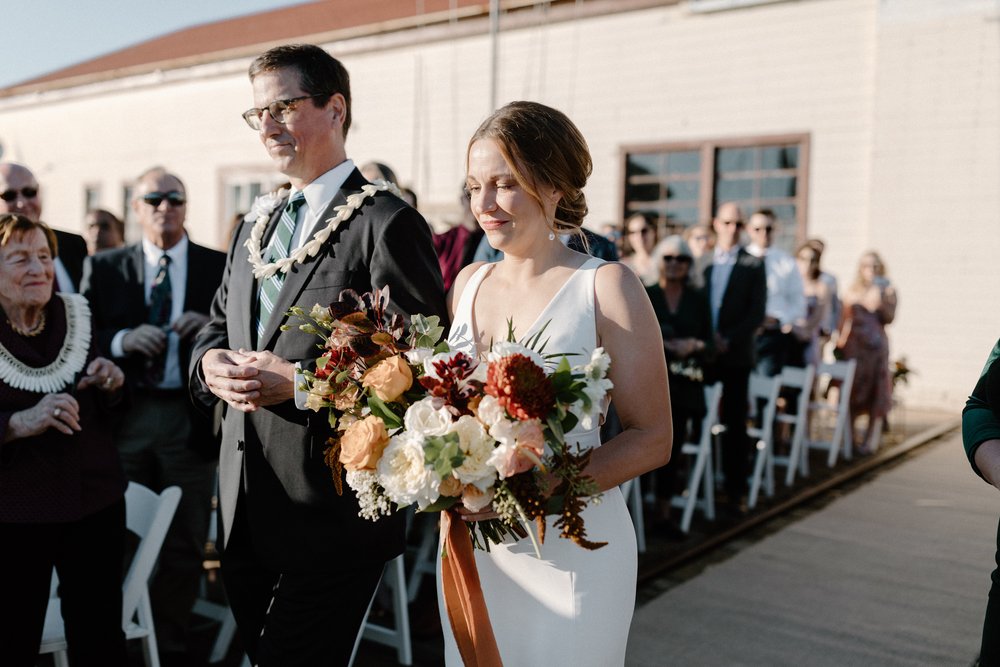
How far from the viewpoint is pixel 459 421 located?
67.4 inches

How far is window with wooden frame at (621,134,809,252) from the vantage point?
41.7 ft

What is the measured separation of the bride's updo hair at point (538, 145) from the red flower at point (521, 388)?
1.74ft

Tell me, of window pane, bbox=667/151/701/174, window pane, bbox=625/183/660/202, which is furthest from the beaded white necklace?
window pane, bbox=625/183/660/202

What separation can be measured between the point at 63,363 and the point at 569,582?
200cm

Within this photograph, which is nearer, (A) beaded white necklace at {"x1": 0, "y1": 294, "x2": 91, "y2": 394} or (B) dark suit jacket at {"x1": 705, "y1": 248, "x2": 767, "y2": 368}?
(A) beaded white necklace at {"x1": 0, "y1": 294, "x2": 91, "y2": 394}

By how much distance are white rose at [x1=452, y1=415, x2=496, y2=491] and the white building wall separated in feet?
38.3

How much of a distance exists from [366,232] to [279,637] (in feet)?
3.75

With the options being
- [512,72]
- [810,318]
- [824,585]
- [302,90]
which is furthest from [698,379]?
[512,72]

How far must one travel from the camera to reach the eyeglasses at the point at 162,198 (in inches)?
168

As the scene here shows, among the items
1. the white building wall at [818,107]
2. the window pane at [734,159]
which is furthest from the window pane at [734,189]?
the white building wall at [818,107]

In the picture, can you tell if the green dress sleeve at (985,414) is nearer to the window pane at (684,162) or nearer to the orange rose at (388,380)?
the orange rose at (388,380)

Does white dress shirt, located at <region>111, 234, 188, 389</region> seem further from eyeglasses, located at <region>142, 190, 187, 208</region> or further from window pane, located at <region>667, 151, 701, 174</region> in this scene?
window pane, located at <region>667, 151, 701, 174</region>

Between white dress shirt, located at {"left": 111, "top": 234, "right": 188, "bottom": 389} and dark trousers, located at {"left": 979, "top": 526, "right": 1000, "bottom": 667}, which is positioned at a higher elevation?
white dress shirt, located at {"left": 111, "top": 234, "right": 188, "bottom": 389}

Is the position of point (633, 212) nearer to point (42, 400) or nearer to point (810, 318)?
point (810, 318)
